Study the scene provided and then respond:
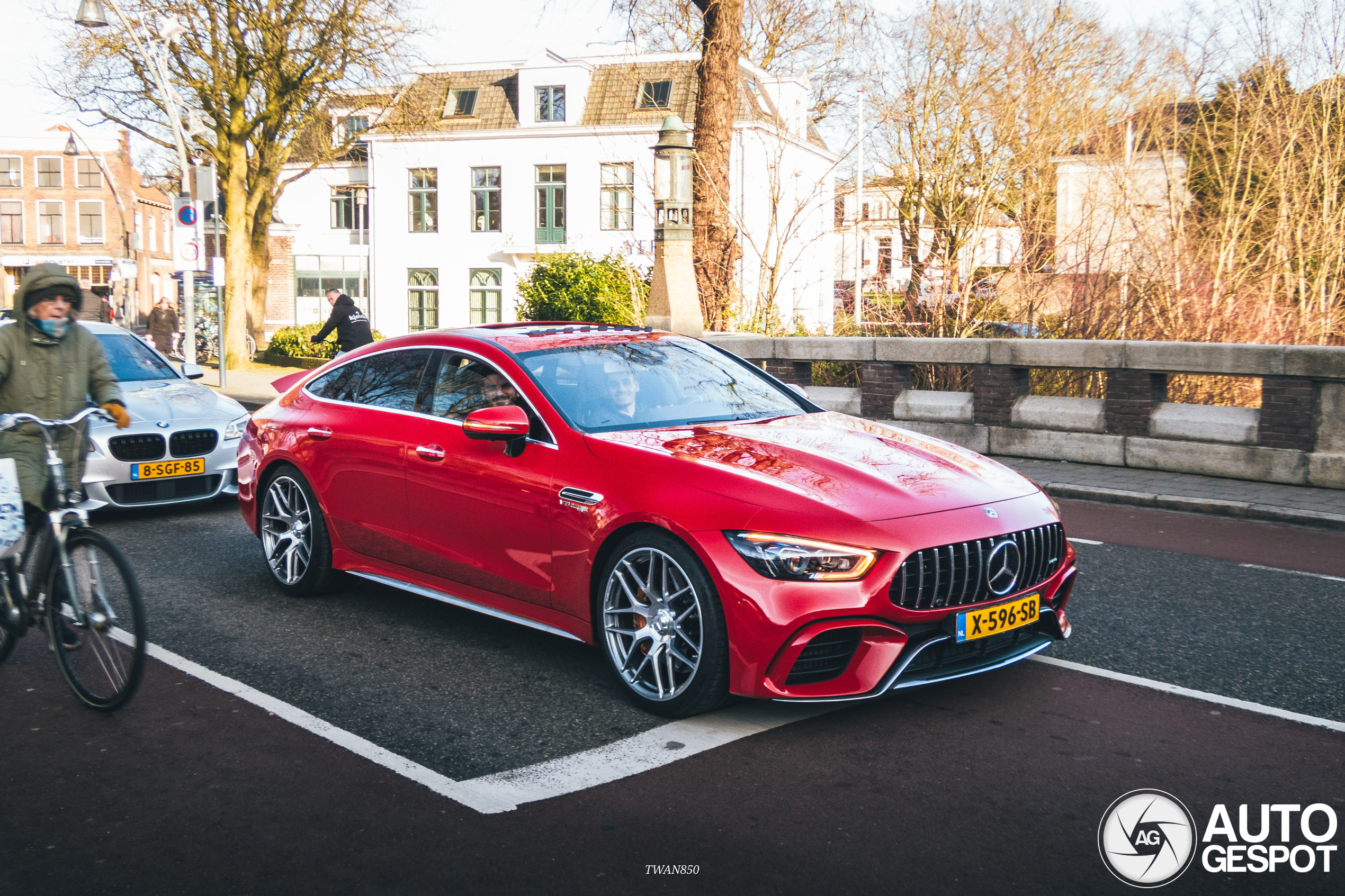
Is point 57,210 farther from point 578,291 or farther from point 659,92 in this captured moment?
point 578,291

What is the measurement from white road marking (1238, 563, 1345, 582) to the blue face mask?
22.2ft

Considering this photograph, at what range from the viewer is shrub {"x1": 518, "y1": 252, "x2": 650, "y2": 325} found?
25.6 metres

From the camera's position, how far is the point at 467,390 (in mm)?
5680

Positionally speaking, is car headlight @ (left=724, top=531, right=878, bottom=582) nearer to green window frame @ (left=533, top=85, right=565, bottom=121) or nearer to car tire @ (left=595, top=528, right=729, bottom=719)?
car tire @ (left=595, top=528, right=729, bottom=719)

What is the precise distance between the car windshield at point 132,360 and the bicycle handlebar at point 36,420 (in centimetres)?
526

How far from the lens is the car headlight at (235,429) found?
30.9 feet

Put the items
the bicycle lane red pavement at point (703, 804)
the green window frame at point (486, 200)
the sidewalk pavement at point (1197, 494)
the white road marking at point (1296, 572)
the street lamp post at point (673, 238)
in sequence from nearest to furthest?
the bicycle lane red pavement at point (703, 804), the white road marking at point (1296, 572), the sidewalk pavement at point (1197, 494), the street lamp post at point (673, 238), the green window frame at point (486, 200)

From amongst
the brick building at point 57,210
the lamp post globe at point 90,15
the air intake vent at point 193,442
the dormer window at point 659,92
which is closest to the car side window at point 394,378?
the air intake vent at point 193,442

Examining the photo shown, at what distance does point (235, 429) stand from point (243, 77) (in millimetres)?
21976

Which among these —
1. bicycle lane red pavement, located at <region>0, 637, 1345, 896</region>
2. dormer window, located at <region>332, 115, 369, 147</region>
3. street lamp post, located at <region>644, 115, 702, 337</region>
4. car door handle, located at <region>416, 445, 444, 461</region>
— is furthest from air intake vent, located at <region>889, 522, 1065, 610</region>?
dormer window, located at <region>332, 115, 369, 147</region>

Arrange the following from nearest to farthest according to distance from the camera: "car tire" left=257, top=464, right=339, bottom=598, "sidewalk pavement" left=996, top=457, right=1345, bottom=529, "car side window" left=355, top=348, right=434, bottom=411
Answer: "car side window" left=355, top=348, right=434, bottom=411
"car tire" left=257, top=464, right=339, bottom=598
"sidewalk pavement" left=996, top=457, right=1345, bottom=529

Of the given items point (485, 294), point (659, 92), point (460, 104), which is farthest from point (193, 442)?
point (460, 104)

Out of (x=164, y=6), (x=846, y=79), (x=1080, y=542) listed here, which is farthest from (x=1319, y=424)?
(x=164, y=6)

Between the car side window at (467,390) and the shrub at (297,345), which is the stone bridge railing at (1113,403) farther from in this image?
the shrub at (297,345)
